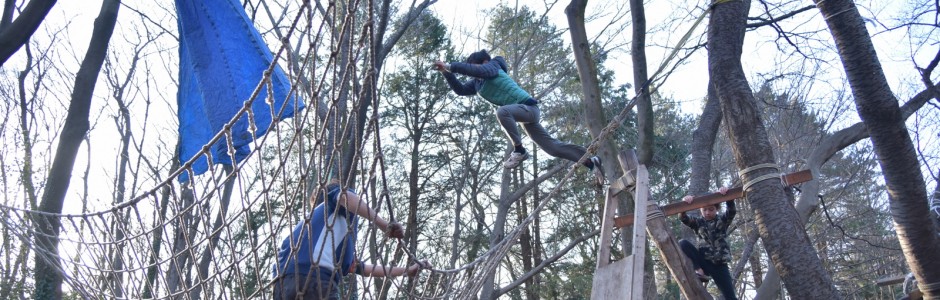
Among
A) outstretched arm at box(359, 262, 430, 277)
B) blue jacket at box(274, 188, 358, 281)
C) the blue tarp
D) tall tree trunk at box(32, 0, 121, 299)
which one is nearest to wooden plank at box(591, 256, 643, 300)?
outstretched arm at box(359, 262, 430, 277)

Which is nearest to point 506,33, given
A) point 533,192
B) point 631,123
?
point 631,123

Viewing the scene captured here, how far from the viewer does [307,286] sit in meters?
3.35

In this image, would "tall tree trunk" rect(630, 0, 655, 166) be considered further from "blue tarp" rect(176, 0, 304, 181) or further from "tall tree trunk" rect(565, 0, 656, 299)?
"blue tarp" rect(176, 0, 304, 181)

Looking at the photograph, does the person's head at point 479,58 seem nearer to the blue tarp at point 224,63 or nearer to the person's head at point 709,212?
the blue tarp at point 224,63

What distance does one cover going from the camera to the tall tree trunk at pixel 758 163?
3934 millimetres

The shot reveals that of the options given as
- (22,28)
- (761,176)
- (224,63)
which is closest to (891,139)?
(761,176)

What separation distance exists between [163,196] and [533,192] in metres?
7.92

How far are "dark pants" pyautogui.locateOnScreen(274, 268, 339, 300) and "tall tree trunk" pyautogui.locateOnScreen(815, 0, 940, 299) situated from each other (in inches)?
97.4

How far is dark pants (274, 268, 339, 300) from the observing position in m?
3.33

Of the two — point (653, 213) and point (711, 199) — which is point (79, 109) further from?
point (711, 199)

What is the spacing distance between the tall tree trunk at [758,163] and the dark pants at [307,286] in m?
2.06

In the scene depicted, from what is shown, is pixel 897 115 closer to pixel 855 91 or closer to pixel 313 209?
pixel 855 91

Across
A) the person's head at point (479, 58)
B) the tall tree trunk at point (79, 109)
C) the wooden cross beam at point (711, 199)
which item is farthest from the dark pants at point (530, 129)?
the tall tree trunk at point (79, 109)

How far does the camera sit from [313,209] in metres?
3.38
